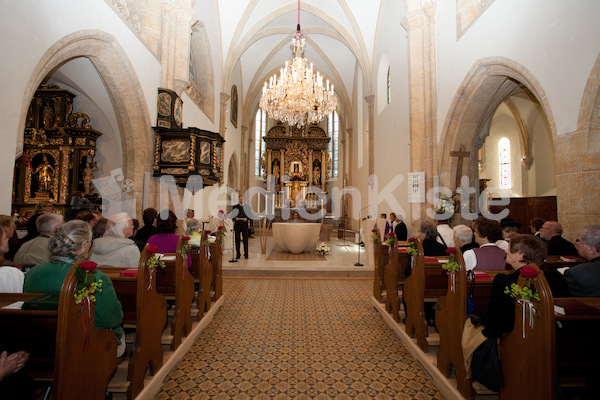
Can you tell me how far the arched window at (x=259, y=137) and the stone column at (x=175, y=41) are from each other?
13193 millimetres

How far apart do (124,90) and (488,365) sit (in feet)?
24.5

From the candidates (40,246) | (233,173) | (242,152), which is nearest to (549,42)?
(40,246)

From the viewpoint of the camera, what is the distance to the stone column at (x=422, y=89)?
301 inches

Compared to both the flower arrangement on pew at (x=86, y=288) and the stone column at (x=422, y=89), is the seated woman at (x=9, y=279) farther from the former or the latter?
the stone column at (x=422, y=89)

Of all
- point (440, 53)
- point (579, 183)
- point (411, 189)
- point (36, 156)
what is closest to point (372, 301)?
point (579, 183)

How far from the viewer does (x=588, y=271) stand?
2.35 metres

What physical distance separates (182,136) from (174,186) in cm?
123

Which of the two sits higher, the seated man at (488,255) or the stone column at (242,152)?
the stone column at (242,152)

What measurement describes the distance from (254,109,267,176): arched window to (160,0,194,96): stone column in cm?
1319

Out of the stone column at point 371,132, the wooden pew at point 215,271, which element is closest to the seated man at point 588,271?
the wooden pew at point 215,271

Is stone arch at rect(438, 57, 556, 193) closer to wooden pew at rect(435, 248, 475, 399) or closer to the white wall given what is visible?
the white wall

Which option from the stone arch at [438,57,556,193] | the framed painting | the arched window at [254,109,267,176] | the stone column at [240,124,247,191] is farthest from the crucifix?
the arched window at [254,109,267,176]

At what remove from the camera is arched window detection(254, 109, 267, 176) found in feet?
69.6

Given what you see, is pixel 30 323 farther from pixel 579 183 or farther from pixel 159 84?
pixel 159 84
